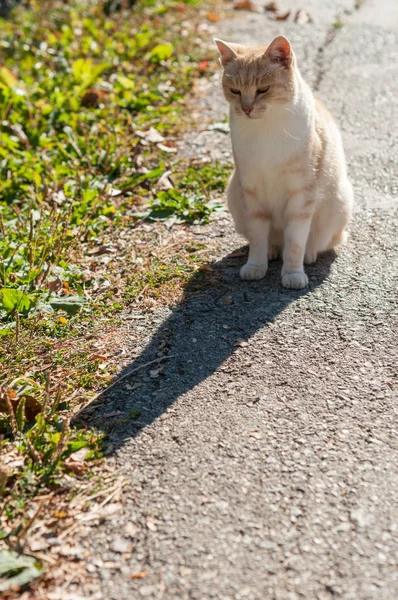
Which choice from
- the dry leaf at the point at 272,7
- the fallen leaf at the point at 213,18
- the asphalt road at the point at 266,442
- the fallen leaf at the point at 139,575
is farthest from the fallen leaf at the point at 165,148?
the fallen leaf at the point at 139,575

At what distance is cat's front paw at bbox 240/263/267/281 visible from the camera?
3.99m

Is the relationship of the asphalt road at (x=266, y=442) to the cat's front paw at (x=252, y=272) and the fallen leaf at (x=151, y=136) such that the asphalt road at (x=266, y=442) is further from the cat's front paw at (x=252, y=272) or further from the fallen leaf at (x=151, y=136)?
the fallen leaf at (x=151, y=136)

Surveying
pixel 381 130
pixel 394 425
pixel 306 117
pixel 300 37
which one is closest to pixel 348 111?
pixel 381 130

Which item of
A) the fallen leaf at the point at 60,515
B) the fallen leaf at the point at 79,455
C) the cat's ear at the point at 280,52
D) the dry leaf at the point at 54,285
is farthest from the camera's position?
the dry leaf at the point at 54,285

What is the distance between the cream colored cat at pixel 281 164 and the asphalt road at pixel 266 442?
0.16 metres

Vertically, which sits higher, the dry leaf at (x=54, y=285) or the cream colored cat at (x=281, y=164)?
the cream colored cat at (x=281, y=164)

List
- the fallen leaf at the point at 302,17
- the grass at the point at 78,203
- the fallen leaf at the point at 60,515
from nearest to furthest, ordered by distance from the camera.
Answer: the fallen leaf at the point at 60,515 < the grass at the point at 78,203 < the fallen leaf at the point at 302,17

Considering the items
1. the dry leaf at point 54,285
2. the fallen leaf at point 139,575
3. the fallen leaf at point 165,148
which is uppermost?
the fallen leaf at point 165,148

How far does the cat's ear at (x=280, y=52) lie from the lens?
3.63 metres

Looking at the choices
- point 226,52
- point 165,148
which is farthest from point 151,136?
point 226,52

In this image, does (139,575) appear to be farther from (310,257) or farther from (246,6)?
(246,6)

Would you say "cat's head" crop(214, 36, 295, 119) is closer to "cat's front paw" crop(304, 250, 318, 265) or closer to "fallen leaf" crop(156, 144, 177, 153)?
"cat's front paw" crop(304, 250, 318, 265)

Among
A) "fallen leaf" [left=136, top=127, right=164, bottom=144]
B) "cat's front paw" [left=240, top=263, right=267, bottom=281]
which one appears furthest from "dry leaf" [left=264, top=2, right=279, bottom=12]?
"cat's front paw" [left=240, top=263, right=267, bottom=281]

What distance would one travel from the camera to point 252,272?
3994 mm
